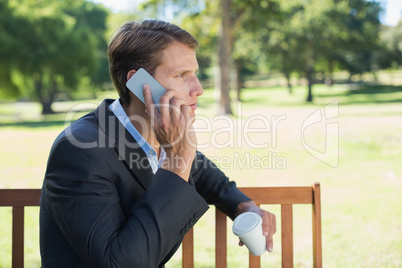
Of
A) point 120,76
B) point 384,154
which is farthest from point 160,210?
point 384,154

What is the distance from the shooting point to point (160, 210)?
1.70 m

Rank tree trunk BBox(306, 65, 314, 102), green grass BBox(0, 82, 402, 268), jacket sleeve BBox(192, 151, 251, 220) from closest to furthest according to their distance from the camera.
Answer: jacket sleeve BBox(192, 151, 251, 220) < green grass BBox(0, 82, 402, 268) < tree trunk BBox(306, 65, 314, 102)

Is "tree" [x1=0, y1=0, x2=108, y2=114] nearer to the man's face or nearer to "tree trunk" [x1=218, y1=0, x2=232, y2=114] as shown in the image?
"tree trunk" [x1=218, y1=0, x2=232, y2=114]

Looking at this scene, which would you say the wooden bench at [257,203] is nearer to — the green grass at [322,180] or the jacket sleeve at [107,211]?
the jacket sleeve at [107,211]

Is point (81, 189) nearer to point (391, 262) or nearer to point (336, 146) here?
point (391, 262)

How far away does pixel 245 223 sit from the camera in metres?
1.91

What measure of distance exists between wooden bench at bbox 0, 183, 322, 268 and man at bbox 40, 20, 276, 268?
0.94 feet

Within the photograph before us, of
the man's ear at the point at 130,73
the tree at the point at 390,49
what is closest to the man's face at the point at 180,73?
the man's ear at the point at 130,73

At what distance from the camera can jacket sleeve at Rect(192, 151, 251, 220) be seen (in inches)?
94.3

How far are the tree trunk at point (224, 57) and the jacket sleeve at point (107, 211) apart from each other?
18.0 metres

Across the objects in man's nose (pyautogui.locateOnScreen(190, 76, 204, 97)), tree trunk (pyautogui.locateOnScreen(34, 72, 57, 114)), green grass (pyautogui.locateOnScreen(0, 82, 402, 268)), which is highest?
tree trunk (pyautogui.locateOnScreen(34, 72, 57, 114))

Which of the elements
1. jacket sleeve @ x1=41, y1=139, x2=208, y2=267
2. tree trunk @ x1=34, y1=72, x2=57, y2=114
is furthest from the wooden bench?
tree trunk @ x1=34, y1=72, x2=57, y2=114

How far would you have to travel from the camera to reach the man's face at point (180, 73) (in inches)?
80.4

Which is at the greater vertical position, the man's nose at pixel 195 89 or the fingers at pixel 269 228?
the man's nose at pixel 195 89
